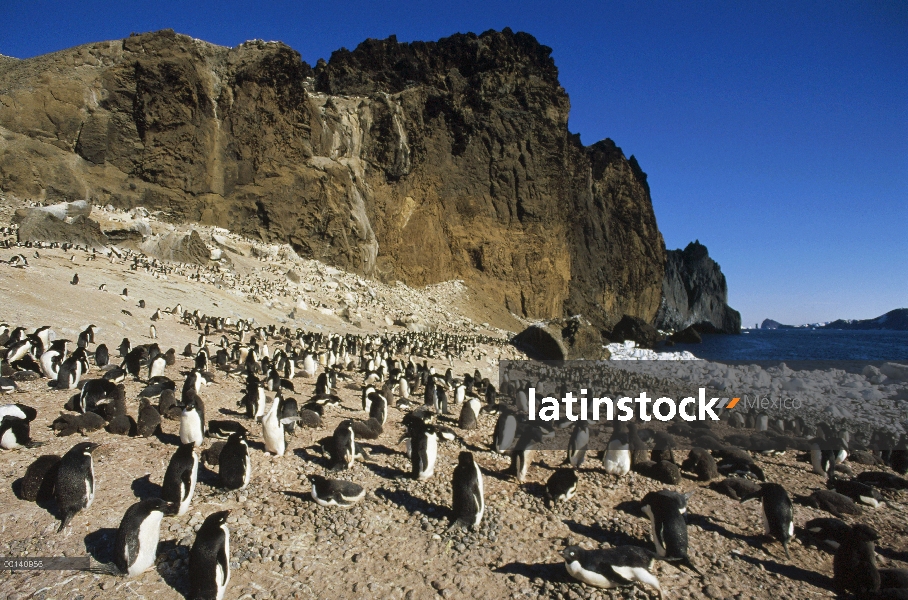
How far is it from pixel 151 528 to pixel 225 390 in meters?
5.83

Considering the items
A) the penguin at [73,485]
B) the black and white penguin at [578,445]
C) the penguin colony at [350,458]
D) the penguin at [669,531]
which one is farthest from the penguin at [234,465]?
the black and white penguin at [578,445]

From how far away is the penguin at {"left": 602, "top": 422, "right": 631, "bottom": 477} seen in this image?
7465mm

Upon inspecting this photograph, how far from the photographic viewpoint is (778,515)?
578cm

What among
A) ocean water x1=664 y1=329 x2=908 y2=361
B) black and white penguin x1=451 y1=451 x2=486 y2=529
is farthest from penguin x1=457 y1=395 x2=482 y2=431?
ocean water x1=664 y1=329 x2=908 y2=361

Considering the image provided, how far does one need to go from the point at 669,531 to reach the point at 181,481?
491cm

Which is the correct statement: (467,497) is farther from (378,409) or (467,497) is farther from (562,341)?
(562,341)

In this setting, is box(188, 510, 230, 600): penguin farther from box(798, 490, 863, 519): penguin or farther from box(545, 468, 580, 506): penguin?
box(798, 490, 863, 519): penguin

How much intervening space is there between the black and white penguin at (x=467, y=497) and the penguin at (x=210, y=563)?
2.37m

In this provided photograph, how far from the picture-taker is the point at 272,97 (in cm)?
3212

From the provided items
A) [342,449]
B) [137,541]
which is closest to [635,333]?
[342,449]

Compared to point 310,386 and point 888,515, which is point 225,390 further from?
point 888,515

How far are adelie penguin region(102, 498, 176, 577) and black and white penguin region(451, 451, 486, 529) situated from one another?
285 cm

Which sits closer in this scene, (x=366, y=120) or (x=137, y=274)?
(x=137, y=274)

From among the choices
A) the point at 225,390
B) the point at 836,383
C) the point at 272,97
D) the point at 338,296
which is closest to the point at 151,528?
the point at 225,390
